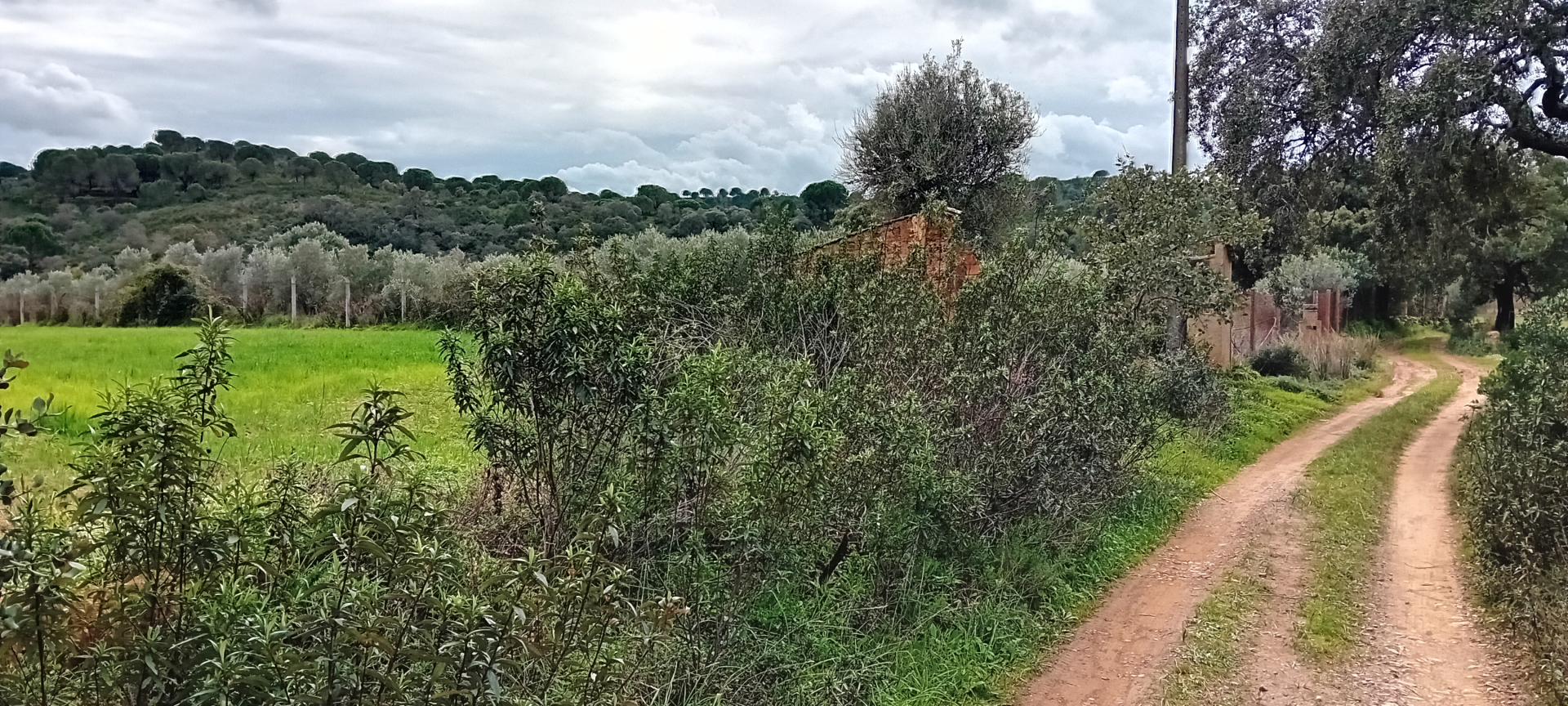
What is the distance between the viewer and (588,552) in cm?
290

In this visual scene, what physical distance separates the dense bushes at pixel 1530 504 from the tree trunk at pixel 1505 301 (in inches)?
1086

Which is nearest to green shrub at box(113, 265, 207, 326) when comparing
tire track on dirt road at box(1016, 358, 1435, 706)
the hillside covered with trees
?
the hillside covered with trees

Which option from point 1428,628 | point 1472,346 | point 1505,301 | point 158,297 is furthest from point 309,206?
point 1505,301

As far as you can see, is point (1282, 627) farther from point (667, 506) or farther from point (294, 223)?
point (294, 223)

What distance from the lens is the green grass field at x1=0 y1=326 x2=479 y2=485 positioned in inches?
197

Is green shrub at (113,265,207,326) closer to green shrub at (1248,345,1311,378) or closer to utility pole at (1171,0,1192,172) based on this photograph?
utility pole at (1171,0,1192,172)

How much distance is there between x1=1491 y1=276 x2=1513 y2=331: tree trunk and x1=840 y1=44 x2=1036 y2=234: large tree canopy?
25.7 metres

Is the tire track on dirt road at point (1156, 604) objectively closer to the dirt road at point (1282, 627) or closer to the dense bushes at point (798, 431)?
the dirt road at point (1282, 627)

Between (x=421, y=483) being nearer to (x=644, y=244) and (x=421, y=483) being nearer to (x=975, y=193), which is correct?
(x=644, y=244)

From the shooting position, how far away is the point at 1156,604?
6.39 metres

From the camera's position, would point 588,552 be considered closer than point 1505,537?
Yes

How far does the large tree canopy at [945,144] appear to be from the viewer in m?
15.0

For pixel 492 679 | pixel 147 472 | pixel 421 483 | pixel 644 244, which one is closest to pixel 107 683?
pixel 147 472

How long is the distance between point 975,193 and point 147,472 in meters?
14.5
